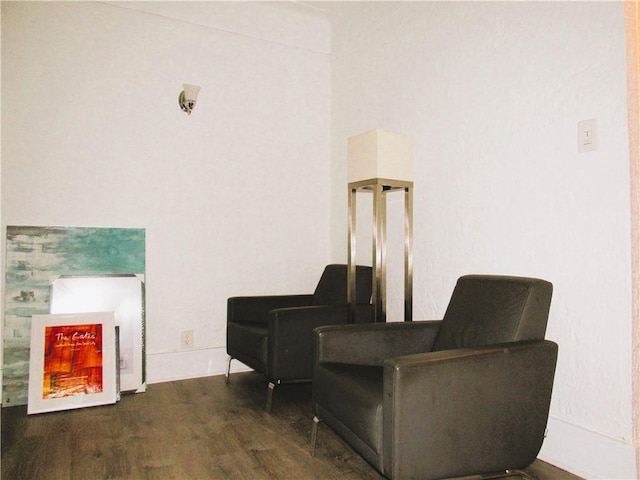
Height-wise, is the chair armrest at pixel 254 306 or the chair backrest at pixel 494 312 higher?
the chair backrest at pixel 494 312

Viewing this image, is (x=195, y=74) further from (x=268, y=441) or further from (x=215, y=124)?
(x=268, y=441)

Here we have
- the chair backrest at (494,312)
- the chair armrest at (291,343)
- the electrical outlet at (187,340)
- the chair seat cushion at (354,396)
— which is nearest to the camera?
A: the chair seat cushion at (354,396)

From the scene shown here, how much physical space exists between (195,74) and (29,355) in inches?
89.2

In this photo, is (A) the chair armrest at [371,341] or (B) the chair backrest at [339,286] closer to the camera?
(A) the chair armrest at [371,341]

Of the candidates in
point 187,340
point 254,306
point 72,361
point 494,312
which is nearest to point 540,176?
point 494,312

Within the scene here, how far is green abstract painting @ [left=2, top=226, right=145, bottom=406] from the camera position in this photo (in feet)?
9.08

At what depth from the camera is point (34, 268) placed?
286 cm

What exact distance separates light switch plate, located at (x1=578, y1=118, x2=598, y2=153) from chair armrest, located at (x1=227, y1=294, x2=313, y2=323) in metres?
2.12

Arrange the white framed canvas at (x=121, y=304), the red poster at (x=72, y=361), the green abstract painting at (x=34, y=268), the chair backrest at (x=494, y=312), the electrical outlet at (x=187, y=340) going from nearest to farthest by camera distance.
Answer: the chair backrest at (x=494, y=312) → the red poster at (x=72, y=361) → the green abstract painting at (x=34, y=268) → the white framed canvas at (x=121, y=304) → the electrical outlet at (x=187, y=340)

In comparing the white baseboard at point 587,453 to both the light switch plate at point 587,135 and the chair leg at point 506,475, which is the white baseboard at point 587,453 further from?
the light switch plate at point 587,135

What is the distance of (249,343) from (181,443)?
2.47 ft

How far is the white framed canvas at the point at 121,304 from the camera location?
2908 mm

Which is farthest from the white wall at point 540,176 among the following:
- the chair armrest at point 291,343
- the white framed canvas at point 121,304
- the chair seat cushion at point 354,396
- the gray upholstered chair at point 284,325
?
the white framed canvas at point 121,304

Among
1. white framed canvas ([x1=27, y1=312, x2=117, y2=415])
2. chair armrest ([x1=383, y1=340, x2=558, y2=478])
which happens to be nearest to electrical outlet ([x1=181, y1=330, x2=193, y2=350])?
white framed canvas ([x1=27, y1=312, x2=117, y2=415])
